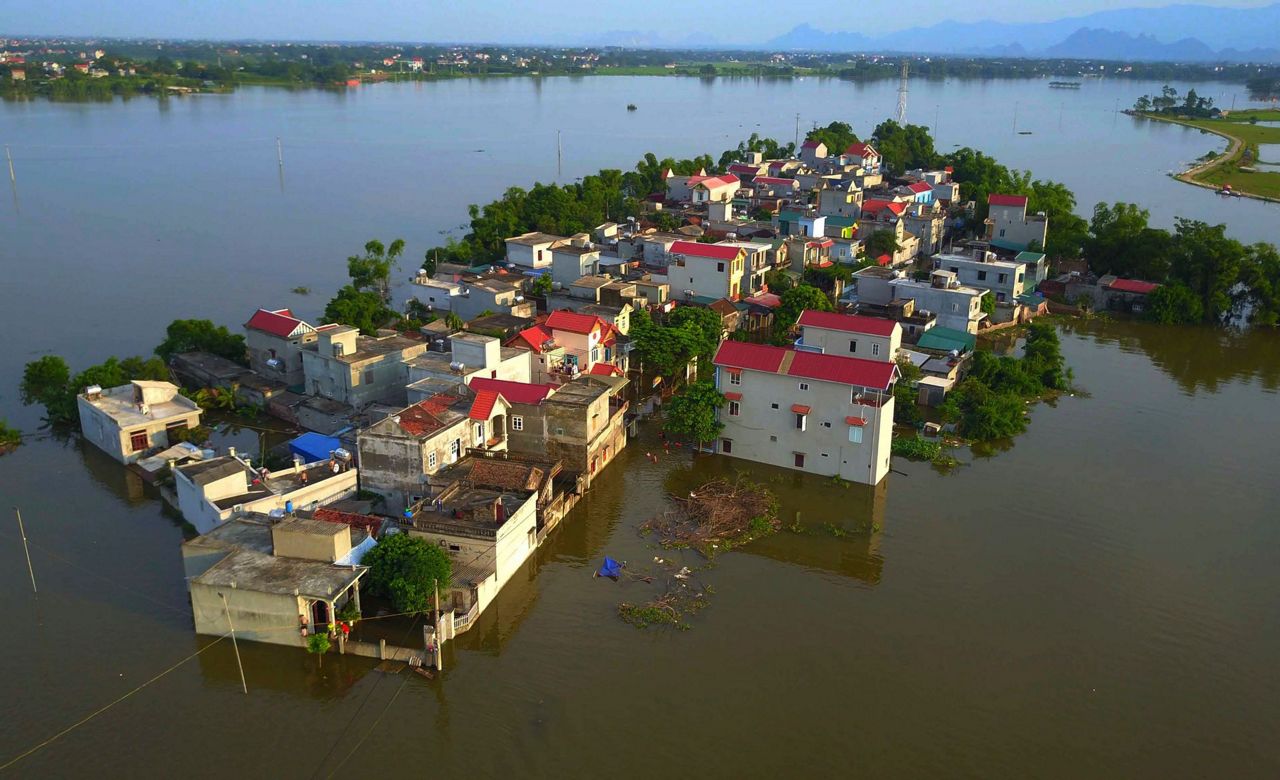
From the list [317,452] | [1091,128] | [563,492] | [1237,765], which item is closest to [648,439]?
[563,492]

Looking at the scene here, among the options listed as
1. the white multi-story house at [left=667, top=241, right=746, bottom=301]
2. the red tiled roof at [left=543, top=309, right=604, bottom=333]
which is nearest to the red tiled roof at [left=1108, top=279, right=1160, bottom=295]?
the white multi-story house at [left=667, top=241, right=746, bottom=301]

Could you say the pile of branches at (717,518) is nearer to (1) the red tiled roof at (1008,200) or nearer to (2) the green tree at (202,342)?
(2) the green tree at (202,342)

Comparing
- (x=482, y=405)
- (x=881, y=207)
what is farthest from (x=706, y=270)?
(x=482, y=405)

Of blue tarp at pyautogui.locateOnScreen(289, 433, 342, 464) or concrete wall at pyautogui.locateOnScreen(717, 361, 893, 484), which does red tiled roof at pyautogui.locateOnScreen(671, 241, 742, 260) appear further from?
blue tarp at pyautogui.locateOnScreen(289, 433, 342, 464)

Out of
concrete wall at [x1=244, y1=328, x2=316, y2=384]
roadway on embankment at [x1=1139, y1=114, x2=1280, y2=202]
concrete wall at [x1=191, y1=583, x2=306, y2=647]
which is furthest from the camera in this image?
roadway on embankment at [x1=1139, y1=114, x2=1280, y2=202]

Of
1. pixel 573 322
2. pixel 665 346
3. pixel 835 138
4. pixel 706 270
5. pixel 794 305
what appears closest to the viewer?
pixel 573 322

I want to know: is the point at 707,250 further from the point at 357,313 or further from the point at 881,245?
the point at 357,313
